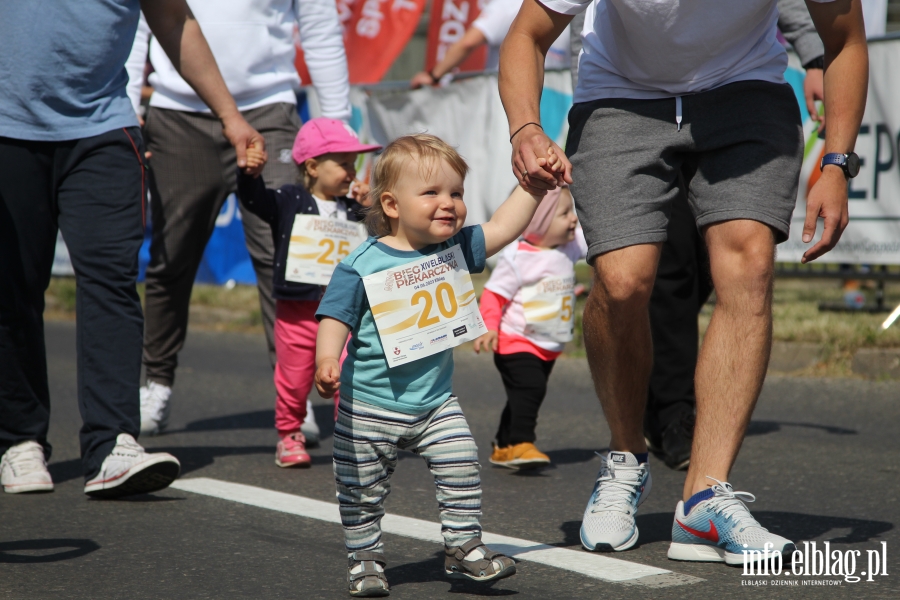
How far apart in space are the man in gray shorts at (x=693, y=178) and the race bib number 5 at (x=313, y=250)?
1.47 metres

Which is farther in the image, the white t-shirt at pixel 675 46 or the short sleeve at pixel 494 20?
the short sleeve at pixel 494 20

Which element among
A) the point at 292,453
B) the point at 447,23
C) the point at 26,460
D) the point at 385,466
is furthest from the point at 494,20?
the point at 385,466

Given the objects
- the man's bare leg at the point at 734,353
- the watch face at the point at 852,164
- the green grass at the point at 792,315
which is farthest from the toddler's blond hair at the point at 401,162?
the green grass at the point at 792,315

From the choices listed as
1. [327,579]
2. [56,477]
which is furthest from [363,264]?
[56,477]

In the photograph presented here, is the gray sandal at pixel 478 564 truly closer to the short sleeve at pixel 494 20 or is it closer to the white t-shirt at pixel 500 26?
the white t-shirt at pixel 500 26

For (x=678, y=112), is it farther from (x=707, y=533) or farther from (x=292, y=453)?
(x=292, y=453)

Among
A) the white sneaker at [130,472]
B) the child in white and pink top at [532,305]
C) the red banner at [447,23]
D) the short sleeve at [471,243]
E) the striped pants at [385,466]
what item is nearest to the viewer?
the striped pants at [385,466]

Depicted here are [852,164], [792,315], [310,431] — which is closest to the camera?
[852,164]

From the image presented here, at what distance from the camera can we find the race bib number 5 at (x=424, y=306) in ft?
9.50

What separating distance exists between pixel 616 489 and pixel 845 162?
3.55ft

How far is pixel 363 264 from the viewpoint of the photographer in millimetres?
2951

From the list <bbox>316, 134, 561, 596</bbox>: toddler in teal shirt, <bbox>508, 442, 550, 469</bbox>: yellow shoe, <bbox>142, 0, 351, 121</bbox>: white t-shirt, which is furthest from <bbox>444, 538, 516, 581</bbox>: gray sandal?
<bbox>142, 0, 351, 121</bbox>: white t-shirt

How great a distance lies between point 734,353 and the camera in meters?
3.14

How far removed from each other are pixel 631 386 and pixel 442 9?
742cm
